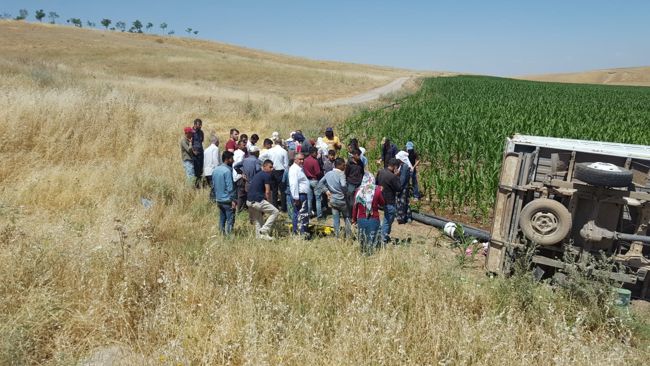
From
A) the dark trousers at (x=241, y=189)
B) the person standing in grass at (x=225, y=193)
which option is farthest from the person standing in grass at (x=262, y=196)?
the dark trousers at (x=241, y=189)

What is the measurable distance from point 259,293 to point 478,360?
230 cm

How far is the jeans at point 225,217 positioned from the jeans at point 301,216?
118 cm

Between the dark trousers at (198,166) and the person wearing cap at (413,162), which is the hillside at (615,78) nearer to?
the person wearing cap at (413,162)

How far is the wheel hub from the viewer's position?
5.71 meters

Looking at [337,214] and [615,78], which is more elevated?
[615,78]

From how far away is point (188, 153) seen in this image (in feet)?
33.7

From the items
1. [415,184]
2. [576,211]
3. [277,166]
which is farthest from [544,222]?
[277,166]

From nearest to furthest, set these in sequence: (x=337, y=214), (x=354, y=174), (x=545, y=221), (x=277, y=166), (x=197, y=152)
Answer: (x=545, y=221)
(x=337, y=214)
(x=354, y=174)
(x=277, y=166)
(x=197, y=152)

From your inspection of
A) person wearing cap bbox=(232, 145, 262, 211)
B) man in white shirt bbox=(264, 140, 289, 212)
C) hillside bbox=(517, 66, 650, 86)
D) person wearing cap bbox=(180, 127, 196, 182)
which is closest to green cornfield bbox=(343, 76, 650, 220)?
man in white shirt bbox=(264, 140, 289, 212)

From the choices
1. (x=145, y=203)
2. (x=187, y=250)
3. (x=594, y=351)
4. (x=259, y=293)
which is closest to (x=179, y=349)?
(x=259, y=293)

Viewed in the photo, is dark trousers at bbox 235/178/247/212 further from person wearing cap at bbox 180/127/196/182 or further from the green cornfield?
the green cornfield

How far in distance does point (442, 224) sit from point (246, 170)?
13.3 ft

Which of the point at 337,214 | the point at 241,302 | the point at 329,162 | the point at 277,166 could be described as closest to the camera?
the point at 241,302

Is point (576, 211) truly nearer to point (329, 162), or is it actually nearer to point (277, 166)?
point (329, 162)
